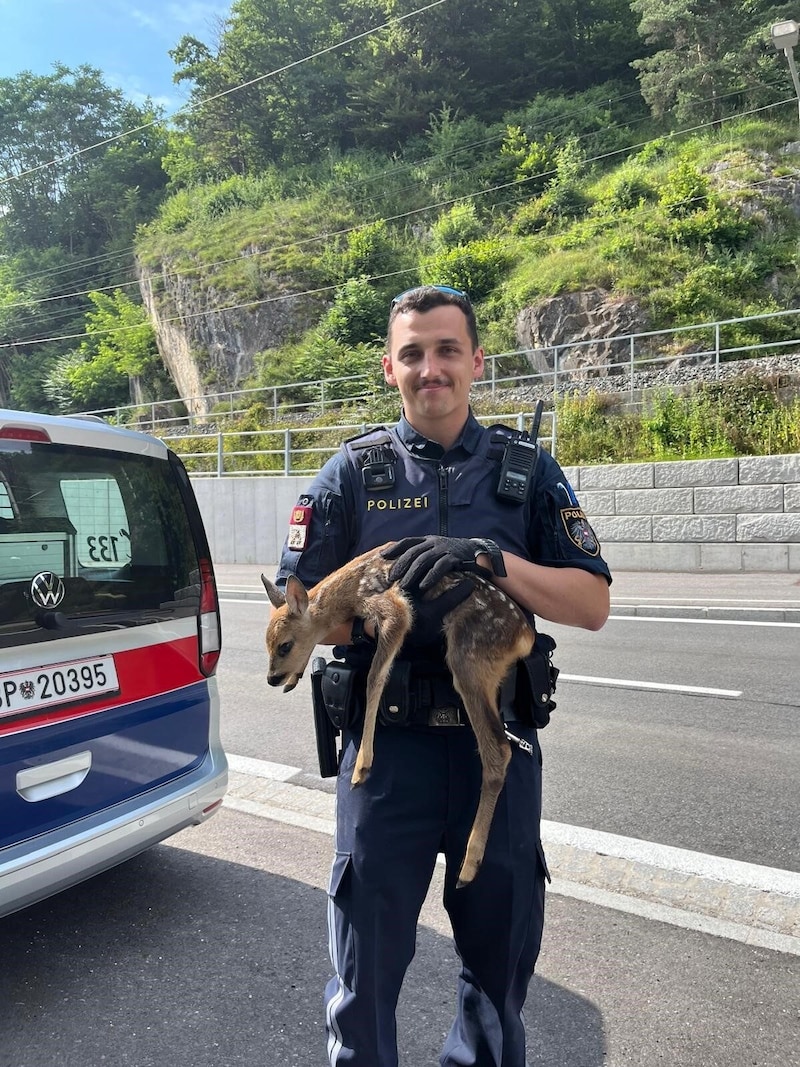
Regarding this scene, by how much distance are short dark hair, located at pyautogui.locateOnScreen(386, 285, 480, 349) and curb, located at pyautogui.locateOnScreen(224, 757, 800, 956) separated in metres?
2.43

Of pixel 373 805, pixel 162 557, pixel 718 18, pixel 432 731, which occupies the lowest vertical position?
pixel 373 805

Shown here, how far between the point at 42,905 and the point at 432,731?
2510mm

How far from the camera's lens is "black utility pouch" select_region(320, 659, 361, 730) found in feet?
5.99

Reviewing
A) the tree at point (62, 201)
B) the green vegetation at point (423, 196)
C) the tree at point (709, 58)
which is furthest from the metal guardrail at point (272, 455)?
the tree at point (62, 201)

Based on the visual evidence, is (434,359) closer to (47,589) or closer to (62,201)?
(47,589)

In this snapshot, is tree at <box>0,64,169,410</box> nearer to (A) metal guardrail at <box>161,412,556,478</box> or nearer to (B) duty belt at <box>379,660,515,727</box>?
(A) metal guardrail at <box>161,412,556,478</box>

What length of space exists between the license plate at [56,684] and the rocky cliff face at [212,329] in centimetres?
A: 2826

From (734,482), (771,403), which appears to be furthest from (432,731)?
(771,403)

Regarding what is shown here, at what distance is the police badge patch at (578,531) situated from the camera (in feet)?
6.26

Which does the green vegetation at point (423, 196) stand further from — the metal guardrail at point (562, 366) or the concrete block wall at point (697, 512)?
the concrete block wall at point (697, 512)

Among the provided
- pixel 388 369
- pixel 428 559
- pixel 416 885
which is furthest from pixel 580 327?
pixel 416 885

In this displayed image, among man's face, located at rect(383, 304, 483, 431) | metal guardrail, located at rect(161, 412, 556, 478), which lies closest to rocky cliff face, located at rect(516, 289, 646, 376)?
metal guardrail, located at rect(161, 412, 556, 478)

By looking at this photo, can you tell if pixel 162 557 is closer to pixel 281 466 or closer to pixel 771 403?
pixel 771 403

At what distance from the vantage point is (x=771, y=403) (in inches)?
512
